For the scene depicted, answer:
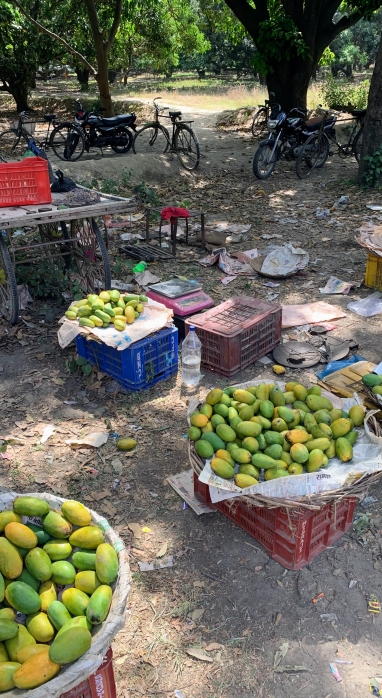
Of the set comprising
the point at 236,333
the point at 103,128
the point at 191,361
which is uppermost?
the point at 103,128

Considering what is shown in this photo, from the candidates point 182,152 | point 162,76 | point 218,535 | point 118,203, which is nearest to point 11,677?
point 218,535

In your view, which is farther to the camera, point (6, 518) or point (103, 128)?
point (103, 128)

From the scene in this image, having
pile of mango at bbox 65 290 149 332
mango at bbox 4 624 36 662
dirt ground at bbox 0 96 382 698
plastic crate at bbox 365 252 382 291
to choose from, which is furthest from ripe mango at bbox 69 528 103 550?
plastic crate at bbox 365 252 382 291

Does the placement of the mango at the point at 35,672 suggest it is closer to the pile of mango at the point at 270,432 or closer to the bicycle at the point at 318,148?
the pile of mango at the point at 270,432

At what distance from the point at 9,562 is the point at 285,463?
52.0 inches

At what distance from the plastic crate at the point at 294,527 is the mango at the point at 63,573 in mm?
948

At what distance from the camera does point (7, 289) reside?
5363mm

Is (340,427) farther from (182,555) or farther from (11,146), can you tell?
(11,146)

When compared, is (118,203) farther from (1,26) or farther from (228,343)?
(1,26)

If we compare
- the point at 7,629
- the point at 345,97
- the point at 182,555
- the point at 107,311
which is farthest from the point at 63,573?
the point at 345,97

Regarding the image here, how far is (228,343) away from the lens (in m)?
4.39

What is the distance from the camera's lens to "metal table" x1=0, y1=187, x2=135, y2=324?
493cm

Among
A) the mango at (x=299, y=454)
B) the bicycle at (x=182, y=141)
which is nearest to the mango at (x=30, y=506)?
the mango at (x=299, y=454)

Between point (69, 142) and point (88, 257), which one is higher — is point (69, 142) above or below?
above
